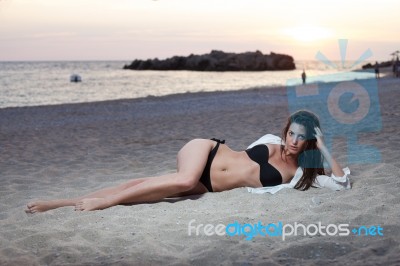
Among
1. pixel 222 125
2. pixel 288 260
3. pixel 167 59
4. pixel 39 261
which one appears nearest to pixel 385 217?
pixel 288 260

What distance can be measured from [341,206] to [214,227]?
105 centimetres

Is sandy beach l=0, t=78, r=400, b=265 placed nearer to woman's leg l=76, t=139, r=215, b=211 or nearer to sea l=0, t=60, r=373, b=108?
woman's leg l=76, t=139, r=215, b=211

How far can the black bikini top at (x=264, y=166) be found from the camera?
13.3 feet

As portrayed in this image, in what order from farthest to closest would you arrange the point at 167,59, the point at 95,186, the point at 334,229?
the point at 167,59
the point at 95,186
the point at 334,229

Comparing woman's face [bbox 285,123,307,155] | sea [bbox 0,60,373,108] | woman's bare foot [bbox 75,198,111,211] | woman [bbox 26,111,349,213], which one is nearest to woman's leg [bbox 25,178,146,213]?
woman [bbox 26,111,349,213]

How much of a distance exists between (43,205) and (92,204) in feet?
1.38

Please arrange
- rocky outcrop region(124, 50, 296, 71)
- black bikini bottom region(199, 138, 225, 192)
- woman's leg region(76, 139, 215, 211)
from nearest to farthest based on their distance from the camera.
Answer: woman's leg region(76, 139, 215, 211) → black bikini bottom region(199, 138, 225, 192) → rocky outcrop region(124, 50, 296, 71)

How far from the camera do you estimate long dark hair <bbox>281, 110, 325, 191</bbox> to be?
3877 mm

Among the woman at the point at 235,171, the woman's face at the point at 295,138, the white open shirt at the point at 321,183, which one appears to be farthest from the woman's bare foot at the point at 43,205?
the woman's face at the point at 295,138

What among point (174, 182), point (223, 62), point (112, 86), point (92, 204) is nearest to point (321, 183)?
point (174, 182)

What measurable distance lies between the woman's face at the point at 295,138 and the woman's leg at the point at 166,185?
693mm

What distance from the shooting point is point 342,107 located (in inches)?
504

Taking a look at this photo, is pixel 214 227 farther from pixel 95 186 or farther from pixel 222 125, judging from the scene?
pixel 222 125

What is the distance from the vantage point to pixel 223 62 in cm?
6956
